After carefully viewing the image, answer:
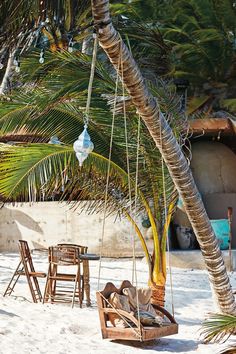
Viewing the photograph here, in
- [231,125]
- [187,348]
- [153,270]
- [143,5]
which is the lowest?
[187,348]

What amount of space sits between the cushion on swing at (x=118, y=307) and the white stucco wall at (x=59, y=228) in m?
6.37

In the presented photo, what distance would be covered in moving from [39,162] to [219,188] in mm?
8178

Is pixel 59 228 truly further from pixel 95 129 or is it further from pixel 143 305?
pixel 143 305

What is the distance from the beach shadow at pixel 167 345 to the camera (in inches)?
259

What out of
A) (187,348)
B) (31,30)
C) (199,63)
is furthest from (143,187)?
(199,63)

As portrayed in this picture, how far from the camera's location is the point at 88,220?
44.4ft

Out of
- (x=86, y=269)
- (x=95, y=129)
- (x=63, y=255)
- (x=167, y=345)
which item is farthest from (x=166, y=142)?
(x=86, y=269)

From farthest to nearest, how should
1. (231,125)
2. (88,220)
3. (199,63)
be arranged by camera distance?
1. (199,63)
2. (88,220)
3. (231,125)

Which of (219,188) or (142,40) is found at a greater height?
(142,40)

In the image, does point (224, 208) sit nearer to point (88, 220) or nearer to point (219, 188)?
point (219, 188)

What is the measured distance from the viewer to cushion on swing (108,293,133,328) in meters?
6.62

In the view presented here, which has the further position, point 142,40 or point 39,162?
point 142,40

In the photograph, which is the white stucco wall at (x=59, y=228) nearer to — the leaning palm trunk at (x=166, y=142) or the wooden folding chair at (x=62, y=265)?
the wooden folding chair at (x=62, y=265)

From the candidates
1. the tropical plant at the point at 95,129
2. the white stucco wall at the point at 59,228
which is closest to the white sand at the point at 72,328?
the tropical plant at the point at 95,129
